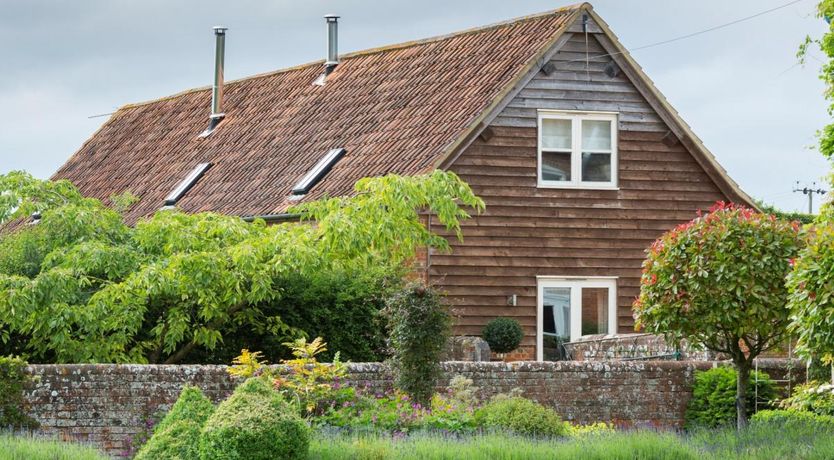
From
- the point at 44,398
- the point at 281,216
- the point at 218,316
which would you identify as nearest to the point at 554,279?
the point at 281,216

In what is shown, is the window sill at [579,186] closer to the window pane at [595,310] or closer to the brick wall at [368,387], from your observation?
the window pane at [595,310]

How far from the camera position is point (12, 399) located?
1748 cm

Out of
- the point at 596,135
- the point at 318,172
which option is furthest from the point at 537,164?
the point at 318,172

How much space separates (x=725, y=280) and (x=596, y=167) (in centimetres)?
987

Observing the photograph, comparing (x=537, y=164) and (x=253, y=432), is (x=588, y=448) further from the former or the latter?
(x=537, y=164)

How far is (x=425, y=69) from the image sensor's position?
31453 mm

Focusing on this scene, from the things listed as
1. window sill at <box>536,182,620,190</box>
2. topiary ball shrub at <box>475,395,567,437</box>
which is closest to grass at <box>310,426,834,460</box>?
topiary ball shrub at <box>475,395,567,437</box>

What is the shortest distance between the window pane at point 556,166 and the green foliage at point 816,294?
13.1 metres

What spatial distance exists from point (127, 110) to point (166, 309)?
2537 centimetres

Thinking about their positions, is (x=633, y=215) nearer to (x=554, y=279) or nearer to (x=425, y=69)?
(x=554, y=279)

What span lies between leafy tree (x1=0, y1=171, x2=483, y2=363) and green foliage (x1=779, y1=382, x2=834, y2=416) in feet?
18.4

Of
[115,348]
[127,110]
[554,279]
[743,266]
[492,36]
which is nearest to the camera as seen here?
[743,266]

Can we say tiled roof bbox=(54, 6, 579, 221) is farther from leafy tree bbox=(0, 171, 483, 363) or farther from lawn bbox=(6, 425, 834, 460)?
lawn bbox=(6, 425, 834, 460)

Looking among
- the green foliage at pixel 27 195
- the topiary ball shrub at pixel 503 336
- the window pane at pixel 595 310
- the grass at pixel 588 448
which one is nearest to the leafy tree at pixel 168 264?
the green foliage at pixel 27 195
